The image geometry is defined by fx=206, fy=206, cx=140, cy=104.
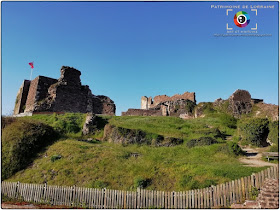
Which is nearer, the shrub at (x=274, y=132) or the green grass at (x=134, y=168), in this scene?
the green grass at (x=134, y=168)

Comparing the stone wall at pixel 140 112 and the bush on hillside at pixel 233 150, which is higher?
the stone wall at pixel 140 112

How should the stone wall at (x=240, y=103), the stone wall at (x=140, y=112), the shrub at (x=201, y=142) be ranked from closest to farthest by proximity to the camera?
the shrub at (x=201, y=142), the stone wall at (x=240, y=103), the stone wall at (x=140, y=112)

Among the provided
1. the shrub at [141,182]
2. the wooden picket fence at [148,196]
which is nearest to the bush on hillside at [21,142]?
the wooden picket fence at [148,196]

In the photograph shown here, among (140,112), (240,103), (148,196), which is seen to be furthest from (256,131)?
(140,112)

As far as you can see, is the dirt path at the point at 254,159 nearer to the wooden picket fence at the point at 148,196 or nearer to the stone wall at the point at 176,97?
the wooden picket fence at the point at 148,196

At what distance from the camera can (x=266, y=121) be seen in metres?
18.0

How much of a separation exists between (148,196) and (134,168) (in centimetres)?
320

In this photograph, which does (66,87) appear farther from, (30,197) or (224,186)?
(224,186)

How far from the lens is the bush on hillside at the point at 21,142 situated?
48.7ft

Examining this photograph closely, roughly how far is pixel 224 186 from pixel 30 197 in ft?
34.4

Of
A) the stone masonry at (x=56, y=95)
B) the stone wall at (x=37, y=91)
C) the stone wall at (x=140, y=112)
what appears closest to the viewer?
the stone wall at (x=37, y=91)

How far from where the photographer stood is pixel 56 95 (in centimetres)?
3122

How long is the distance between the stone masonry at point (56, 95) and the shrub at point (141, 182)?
22.5m

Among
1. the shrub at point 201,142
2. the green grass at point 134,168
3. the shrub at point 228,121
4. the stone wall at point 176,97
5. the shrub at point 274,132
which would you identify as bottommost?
the green grass at point 134,168
